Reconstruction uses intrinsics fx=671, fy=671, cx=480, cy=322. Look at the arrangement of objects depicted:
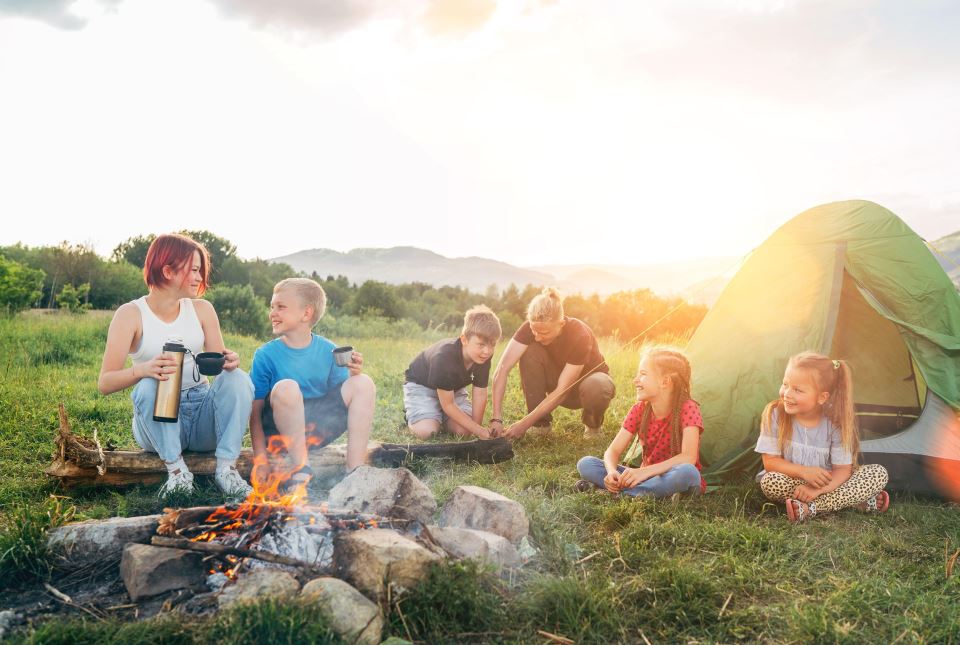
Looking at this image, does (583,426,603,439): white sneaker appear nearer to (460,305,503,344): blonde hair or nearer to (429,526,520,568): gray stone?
(460,305,503,344): blonde hair

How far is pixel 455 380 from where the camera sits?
5660 millimetres

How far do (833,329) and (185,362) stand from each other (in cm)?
435

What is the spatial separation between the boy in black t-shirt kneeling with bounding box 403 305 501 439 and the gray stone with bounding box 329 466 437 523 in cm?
185

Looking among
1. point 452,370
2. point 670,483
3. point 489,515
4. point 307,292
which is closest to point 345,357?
point 307,292

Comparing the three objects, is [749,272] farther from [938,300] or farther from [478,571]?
[478,571]

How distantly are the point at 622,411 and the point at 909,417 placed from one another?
2.63 metres

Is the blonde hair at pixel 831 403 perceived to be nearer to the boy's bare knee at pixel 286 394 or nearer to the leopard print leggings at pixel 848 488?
the leopard print leggings at pixel 848 488

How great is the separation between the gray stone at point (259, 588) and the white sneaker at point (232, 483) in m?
1.33

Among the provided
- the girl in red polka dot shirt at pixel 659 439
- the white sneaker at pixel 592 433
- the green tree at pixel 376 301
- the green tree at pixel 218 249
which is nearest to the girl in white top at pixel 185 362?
the girl in red polka dot shirt at pixel 659 439

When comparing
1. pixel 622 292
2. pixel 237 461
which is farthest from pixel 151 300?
pixel 622 292

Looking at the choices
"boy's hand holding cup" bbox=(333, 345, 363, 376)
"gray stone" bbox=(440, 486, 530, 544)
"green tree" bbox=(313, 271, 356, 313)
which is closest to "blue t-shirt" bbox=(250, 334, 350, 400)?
"boy's hand holding cup" bbox=(333, 345, 363, 376)

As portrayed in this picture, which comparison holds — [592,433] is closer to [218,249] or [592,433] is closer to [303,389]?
[303,389]

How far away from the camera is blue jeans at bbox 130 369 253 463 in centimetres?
407

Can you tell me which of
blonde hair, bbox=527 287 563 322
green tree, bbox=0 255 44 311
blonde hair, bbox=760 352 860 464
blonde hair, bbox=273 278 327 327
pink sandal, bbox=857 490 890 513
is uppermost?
green tree, bbox=0 255 44 311
